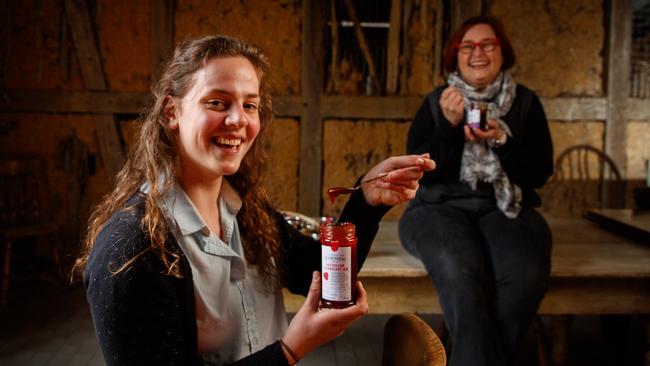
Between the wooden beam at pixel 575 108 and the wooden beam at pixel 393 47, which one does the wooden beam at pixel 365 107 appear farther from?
the wooden beam at pixel 575 108

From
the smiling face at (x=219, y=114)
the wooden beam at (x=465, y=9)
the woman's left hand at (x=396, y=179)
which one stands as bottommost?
the woman's left hand at (x=396, y=179)

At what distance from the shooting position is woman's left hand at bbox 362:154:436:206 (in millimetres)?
1454

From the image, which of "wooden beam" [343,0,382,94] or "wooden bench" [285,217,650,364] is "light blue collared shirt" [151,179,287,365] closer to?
"wooden bench" [285,217,650,364]

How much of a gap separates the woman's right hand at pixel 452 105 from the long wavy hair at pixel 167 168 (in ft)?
4.10

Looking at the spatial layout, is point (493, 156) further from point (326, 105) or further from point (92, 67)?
point (92, 67)

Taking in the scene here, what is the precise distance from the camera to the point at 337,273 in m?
1.25

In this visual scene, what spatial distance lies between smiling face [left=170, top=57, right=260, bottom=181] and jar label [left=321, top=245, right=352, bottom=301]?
1.03 ft

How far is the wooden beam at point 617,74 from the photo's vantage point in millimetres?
4676

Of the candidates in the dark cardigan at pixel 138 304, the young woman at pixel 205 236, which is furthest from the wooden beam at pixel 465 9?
the dark cardigan at pixel 138 304

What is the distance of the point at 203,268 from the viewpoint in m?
1.37

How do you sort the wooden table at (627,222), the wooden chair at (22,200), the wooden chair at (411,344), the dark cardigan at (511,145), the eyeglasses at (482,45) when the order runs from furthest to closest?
the wooden chair at (22,200)
the wooden table at (627,222)
the eyeglasses at (482,45)
the dark cardigan at (511,145)
the wooden chair at (411,344)

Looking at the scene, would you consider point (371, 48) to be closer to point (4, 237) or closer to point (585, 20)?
point (585, 20)

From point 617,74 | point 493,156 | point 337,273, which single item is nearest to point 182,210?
point 337,273

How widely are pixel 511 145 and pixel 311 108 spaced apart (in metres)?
2.25
